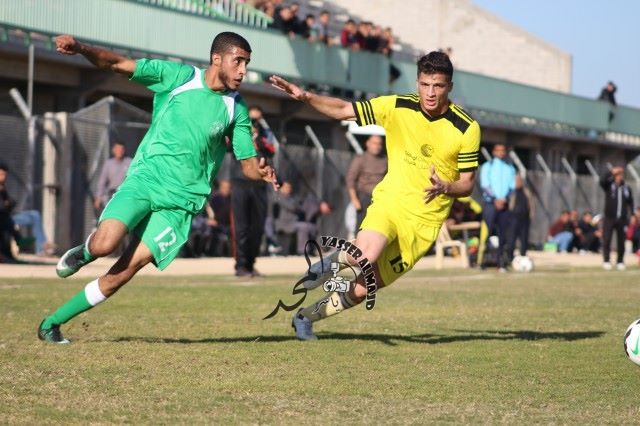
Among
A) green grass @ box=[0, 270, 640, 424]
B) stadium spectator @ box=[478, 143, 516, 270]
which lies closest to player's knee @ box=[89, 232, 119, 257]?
green grass @ box=[0, 270, 640, 424]

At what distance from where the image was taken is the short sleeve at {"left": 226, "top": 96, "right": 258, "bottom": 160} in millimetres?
9898

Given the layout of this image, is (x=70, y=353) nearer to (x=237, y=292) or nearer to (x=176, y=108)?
(x=176, y=108)

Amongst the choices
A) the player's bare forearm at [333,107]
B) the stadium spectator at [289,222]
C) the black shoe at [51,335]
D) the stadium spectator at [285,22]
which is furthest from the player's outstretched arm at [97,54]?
the stadium spectator at [285,22]

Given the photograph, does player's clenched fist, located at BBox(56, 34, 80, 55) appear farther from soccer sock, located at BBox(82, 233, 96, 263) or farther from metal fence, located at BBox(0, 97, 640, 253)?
metal fence, located at BBox(0, 97, 640, 253)

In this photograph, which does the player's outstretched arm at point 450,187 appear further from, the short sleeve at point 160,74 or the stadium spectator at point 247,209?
the stadium spectator at point 247,209

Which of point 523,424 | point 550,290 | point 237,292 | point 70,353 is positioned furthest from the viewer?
point 550,290

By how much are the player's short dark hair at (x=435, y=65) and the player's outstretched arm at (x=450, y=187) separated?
2.38 ft

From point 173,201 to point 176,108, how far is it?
70 cm

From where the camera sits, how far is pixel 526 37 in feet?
178

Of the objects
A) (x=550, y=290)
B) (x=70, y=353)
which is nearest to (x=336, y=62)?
(x=550, y=290)

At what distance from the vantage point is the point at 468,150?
10.1 metres

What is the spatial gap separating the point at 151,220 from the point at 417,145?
2.03m

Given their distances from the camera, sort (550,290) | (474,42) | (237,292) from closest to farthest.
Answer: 1. (237,292)
2. (550,290)
3. (474,42)

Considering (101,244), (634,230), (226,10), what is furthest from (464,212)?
(101,244)
